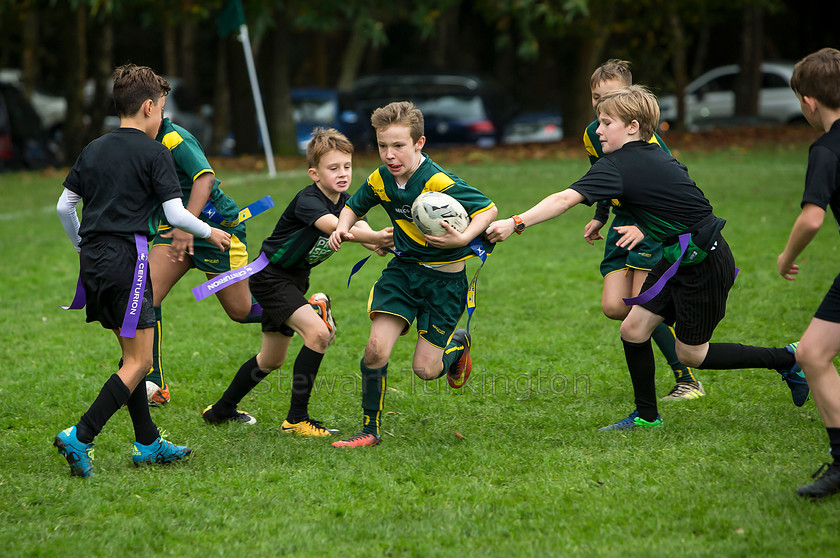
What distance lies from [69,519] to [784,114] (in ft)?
80.6

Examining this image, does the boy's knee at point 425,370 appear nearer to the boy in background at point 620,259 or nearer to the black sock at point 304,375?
the black sock at point 304,375

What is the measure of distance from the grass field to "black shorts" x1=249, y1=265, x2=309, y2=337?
64cm

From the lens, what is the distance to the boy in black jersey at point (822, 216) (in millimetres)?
3879

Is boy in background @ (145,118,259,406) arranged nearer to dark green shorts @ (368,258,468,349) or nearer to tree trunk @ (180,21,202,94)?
dark green shorts @ (368,258,468,349)

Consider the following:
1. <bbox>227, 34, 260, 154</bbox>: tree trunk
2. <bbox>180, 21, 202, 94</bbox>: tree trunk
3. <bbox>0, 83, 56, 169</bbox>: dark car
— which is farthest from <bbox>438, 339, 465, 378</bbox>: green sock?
<bbox>180, 21, 202, 94</bbox>: tree trunk

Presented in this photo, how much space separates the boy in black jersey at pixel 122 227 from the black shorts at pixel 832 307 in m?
2.96

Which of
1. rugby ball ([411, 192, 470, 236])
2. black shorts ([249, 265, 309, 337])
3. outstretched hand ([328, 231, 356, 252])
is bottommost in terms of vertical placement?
black shorts ([249, 265, 309, 337])

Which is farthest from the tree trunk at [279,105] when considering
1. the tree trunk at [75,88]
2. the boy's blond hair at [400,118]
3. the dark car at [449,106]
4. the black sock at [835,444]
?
the black sock at [835,444]

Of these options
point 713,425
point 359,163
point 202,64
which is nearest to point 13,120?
point 359,163

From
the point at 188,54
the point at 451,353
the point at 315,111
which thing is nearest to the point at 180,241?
the point at 451,353

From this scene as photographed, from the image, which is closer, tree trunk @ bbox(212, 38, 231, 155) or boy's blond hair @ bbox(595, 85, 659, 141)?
boy's blond hair @ bbox(595, 85, 659, 141)

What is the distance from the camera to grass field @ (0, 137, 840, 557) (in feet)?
12.5

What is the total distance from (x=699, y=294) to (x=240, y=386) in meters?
2.63

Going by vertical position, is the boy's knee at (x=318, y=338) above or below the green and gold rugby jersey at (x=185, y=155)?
below
